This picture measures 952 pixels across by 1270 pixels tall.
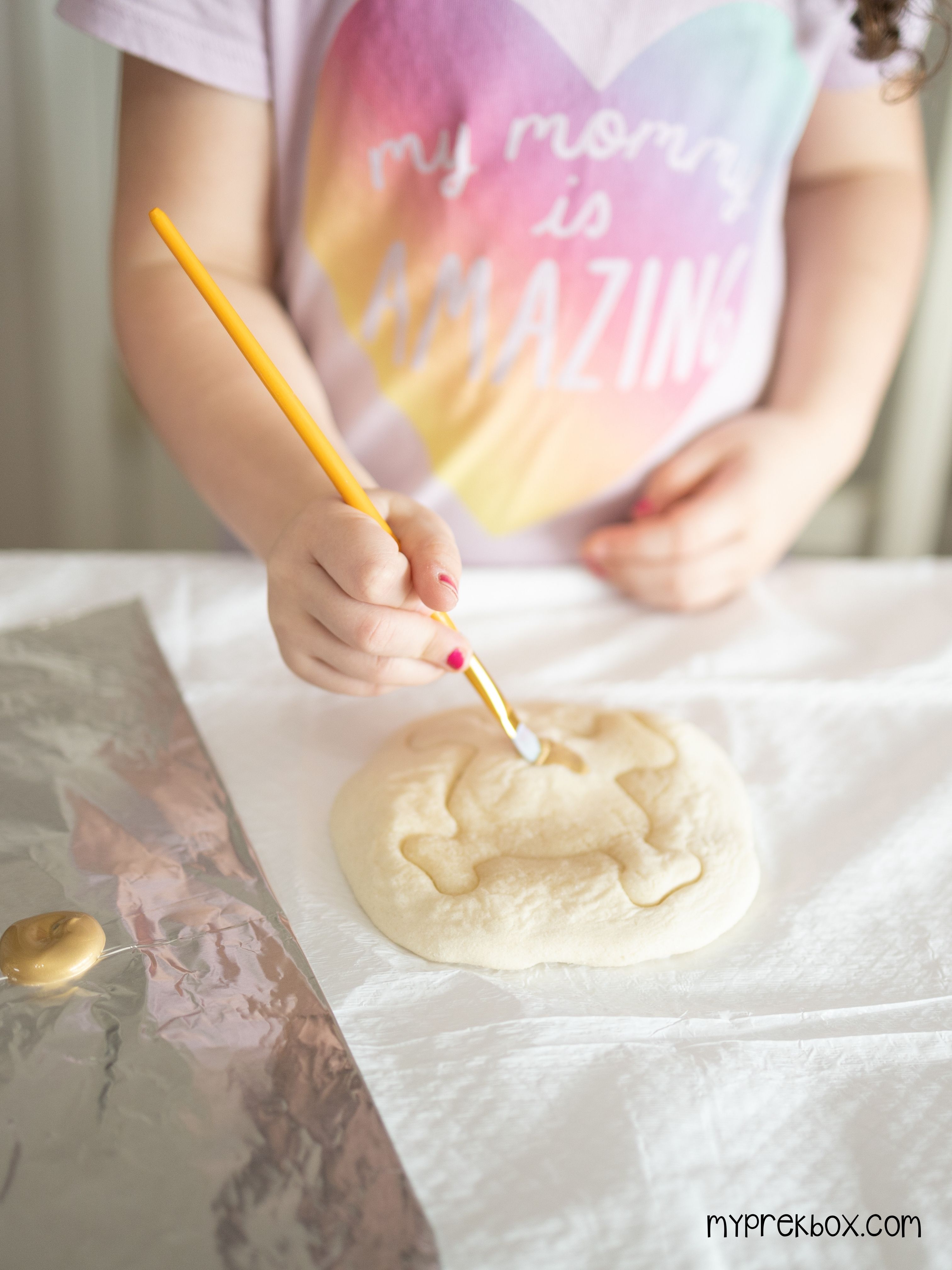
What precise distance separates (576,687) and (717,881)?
21cm

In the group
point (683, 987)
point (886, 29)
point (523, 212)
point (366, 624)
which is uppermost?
point (886, 29)

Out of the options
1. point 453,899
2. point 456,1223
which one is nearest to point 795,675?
point 453,899

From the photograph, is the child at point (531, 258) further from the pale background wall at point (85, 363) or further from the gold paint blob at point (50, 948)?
the pale background wall at point (85, 363)

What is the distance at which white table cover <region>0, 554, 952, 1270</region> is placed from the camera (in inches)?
13.9

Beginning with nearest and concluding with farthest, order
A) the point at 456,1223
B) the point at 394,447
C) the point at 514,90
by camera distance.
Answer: the point at 456,1223 < the point at 514,90 < the point at 394,447

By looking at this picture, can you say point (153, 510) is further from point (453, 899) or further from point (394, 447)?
point (453, 899)

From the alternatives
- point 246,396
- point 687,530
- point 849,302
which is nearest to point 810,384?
point 849,302

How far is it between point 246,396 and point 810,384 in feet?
1.46

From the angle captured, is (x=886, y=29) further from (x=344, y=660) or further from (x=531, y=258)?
(x=344, y=660)

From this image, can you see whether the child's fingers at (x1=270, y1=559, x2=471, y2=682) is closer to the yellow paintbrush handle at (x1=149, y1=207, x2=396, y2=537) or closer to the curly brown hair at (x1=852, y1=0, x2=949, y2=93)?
the yellow paintbrush handle at (x1=149, y1=207, x2=396, y2=537)

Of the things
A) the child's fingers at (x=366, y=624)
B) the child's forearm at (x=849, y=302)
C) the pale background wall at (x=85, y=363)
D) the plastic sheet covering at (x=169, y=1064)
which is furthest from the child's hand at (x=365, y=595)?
the pale background wall at (x=85, y=363)

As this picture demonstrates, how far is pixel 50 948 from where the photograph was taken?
A: 0.42m

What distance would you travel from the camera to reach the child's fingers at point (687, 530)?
2.37 feet

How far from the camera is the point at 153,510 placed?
62.6 inches
